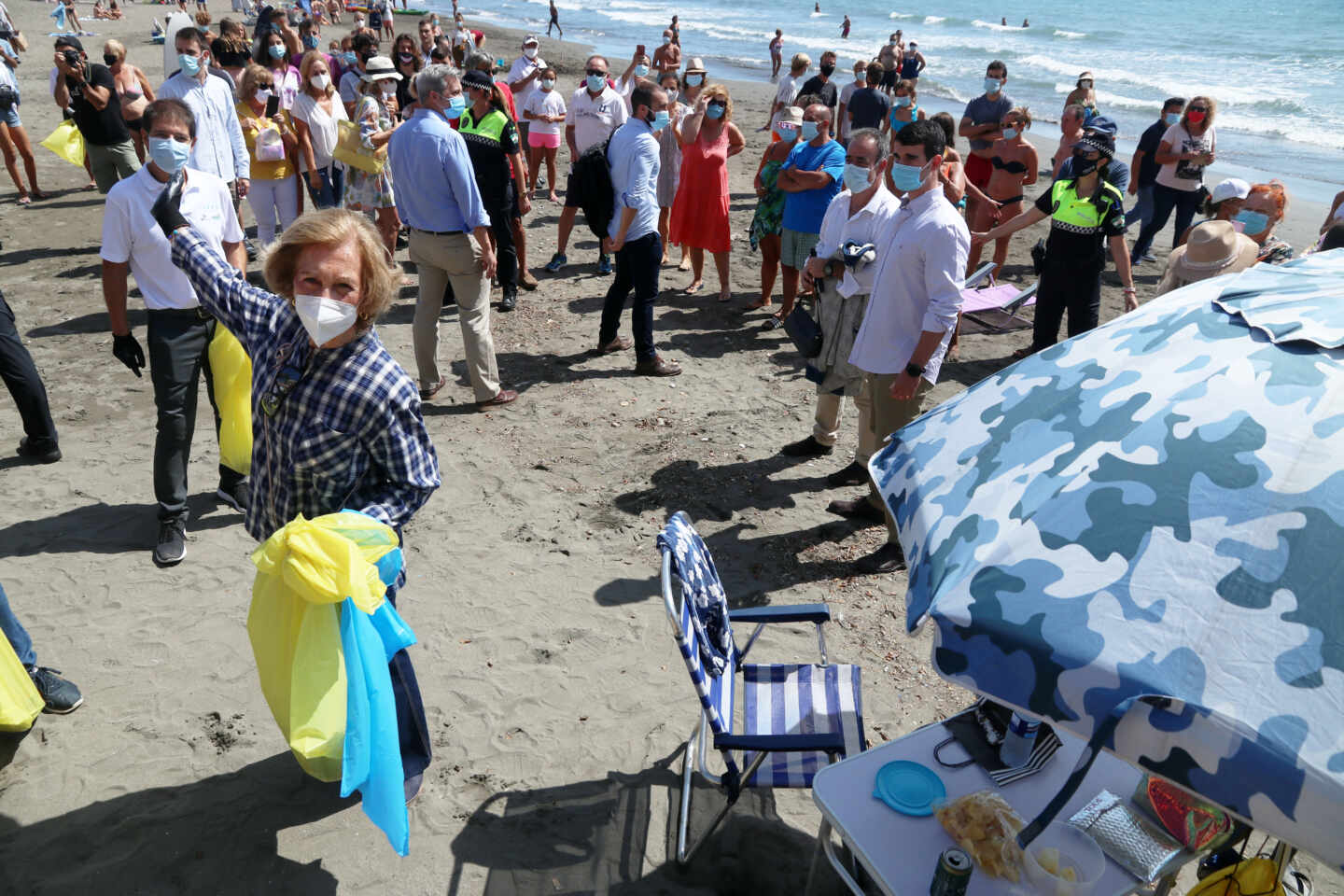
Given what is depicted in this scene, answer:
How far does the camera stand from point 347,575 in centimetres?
253

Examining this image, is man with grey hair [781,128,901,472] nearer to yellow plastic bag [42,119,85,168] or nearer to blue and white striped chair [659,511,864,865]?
blue and white striped chair [659,511,864,865]

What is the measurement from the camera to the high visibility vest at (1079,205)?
20.1 feet

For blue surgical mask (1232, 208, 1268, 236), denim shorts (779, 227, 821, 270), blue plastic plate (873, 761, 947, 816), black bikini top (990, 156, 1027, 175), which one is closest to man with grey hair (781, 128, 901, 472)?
denim shorts (779, 227, 821, 270)

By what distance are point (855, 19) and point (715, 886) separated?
51.8 meters

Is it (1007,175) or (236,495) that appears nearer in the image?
(236,495)

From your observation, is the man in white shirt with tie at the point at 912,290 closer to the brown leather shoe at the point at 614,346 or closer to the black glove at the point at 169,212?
the brown leather shoe at the point at 614,346

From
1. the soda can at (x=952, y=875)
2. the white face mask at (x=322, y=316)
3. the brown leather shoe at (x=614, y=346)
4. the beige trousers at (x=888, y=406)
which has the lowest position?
the brown leather shoe at (x=614, y=346)

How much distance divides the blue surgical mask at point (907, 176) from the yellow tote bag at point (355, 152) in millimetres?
5359

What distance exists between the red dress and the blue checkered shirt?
18.6 feet

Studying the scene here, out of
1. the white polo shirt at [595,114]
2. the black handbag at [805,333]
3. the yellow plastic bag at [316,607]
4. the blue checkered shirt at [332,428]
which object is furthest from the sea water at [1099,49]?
the yellow plastic bag at [316,607]

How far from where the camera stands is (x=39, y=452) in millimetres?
5508

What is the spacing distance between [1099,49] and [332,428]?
41.3 metres

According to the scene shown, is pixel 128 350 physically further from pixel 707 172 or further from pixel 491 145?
pixel 707 172

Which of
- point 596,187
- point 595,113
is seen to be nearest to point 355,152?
point 595,113
